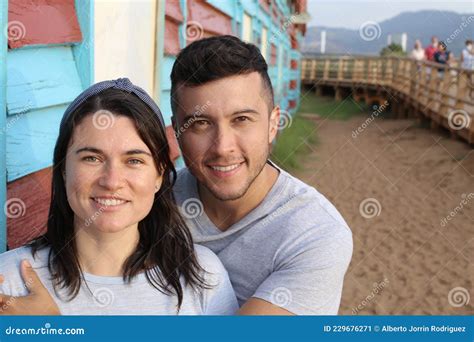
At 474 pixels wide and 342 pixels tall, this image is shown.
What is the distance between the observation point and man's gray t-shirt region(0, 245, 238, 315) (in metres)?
1.51

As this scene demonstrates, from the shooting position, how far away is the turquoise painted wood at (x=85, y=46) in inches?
85.2

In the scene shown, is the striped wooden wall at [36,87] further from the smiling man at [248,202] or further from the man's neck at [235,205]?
the man's neck at [235,205]

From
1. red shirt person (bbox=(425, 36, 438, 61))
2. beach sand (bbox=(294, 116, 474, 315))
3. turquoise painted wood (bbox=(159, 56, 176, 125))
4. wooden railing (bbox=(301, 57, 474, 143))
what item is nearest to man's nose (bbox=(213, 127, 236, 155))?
turquoise painted wood (bbox=(159, 56, 176, 125))

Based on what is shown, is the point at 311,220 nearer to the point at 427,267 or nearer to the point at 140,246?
the point at 140,246

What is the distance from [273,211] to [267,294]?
0.28m

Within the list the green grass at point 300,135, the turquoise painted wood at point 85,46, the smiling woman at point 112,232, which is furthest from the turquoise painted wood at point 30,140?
the green grass at point 300,135

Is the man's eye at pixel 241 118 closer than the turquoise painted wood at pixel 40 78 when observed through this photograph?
No

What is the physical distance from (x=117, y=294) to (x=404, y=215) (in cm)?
637

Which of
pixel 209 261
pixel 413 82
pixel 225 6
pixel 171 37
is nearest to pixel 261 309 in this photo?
pixel 209 261

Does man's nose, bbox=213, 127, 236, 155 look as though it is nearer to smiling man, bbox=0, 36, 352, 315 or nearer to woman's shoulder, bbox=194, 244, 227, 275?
smiling man, bbox=0, 36, 352, 315

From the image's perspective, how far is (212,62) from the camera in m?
1.87

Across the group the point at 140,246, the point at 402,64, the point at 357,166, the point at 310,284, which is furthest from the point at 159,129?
the point at 402,64

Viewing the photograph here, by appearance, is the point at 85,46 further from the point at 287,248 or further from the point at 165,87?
the point at 165,87

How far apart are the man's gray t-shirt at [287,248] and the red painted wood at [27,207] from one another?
449 millimetres
